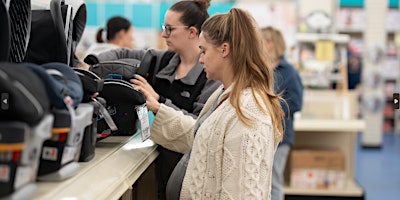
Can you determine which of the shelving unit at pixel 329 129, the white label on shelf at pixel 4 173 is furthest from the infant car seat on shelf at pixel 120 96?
the shelving unit at pixel 329 129

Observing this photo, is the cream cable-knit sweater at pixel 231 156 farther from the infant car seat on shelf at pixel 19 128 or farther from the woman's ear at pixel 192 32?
the infant car seat on shelf at pixel 19 128

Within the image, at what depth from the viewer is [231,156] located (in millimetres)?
2434

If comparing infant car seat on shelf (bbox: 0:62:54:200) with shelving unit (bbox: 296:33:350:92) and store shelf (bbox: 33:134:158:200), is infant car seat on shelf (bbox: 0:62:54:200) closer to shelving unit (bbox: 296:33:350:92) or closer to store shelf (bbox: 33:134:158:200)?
store shelf (bbox: 33:134:158:200)

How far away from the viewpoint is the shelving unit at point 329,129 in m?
7.16

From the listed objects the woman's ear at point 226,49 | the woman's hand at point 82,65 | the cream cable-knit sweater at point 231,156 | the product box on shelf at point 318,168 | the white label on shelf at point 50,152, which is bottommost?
the product box on shelf at point 318,168

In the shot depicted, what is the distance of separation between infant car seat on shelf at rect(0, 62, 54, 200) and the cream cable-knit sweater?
1003 millimetres

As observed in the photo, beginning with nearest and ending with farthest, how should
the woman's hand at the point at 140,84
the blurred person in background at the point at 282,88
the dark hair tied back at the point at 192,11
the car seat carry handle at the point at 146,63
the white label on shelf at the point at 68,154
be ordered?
the white label on shelf at the point at 68,154 < the woman's hand at the point at 140,84 < the car seat carry handle at the point at 146,63 < the dark hair tied back at the point at 192,11 < the blurred person in background at the point at 282,88

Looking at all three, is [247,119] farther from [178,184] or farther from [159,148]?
[159,148]

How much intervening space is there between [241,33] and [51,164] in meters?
1.06

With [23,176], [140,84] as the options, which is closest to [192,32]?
[140,84]

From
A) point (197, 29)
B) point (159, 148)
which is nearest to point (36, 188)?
point (159, 148)

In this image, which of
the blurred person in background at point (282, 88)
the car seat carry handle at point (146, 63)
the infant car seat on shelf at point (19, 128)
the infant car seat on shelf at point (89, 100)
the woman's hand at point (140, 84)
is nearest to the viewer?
the infant car seat on shelf at point (19, 128)

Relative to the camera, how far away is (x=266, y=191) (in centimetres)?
251

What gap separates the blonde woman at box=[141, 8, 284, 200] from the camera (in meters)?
2.42
